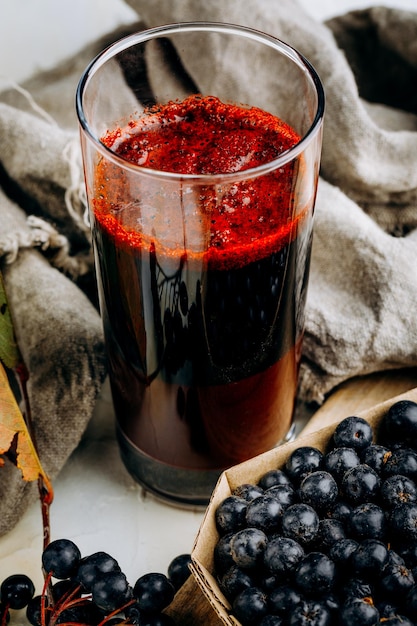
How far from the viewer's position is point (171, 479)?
1366 mm

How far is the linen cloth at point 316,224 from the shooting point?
142 cm

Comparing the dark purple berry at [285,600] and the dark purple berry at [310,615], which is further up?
the dark purple berry at [310,615]

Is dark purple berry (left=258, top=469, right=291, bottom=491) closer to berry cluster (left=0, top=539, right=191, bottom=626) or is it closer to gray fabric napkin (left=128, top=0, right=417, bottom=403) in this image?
berry cluster (left=0, top=539, right=191, bottom=626)

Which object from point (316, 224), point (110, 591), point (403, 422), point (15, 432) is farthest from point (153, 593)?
point (316, 224)

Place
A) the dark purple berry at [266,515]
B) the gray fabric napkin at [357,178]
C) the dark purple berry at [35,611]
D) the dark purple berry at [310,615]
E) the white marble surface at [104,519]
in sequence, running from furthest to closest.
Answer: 1. the gray fabric napkin at [357,178]
2. the white marble surface at [104,519]
3. the dark purple berry at [35,611]
4. the dark purple berry at [266,515]
5. the dark purple berry at [310,615]

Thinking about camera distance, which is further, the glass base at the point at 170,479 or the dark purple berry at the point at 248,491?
the glass base at the point at 170,479

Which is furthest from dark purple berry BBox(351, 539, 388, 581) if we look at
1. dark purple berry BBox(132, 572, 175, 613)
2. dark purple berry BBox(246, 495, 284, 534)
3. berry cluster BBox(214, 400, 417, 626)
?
dark purple berry BBox(132, 572, 175, 613)

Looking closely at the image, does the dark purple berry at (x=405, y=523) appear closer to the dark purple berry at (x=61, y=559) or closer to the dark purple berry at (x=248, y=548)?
the dark purple berry at (x=248, y=548)

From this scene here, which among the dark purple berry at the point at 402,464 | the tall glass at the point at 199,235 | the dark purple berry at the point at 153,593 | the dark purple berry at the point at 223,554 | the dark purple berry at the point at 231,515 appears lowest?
the dark purple berry at the point at 153,593

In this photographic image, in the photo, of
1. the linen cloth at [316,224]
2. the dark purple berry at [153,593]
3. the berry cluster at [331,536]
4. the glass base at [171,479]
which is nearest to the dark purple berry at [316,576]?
the berry cluster at [331,536]

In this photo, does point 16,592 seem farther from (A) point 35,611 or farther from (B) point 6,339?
(B) point 6,339

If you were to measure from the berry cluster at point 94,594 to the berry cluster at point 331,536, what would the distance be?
0.11 m

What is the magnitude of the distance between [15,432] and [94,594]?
0.23 metres

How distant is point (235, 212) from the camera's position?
40.9 inches
